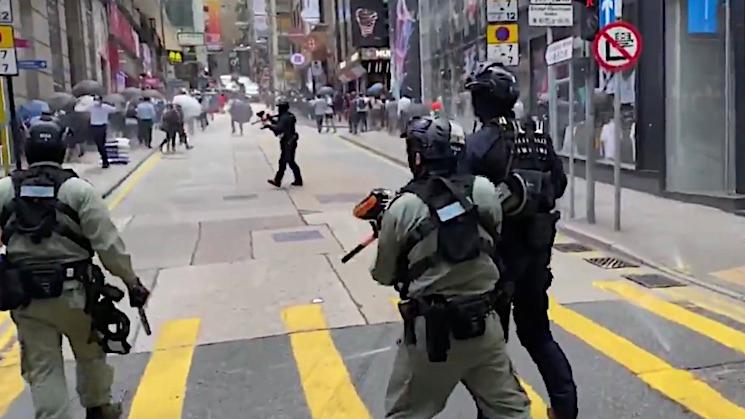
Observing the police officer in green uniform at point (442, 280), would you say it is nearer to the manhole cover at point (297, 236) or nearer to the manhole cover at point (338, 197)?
the manhole cover at point (297, 236)

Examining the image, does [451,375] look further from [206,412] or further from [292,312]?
[292,312]

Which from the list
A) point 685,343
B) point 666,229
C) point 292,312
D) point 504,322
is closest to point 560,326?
point 685,343

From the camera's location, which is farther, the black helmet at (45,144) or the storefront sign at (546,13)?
the storefront sign at (546,13)

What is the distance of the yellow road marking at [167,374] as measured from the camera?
5176 mm

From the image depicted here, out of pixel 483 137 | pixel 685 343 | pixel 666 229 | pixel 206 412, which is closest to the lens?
pixel 483 137

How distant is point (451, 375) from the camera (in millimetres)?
3430

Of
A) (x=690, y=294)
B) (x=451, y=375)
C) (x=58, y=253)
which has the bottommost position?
(x=690, y=294)

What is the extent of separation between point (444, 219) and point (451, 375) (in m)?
0.65

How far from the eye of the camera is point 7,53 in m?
11.6

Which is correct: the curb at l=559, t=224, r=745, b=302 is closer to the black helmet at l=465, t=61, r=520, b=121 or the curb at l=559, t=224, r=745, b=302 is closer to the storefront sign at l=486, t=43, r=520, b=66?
the storefront sign at l=486, t=43, r=520, b=66

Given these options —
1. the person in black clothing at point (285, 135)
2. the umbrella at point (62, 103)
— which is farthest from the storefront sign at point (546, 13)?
the umbrella at point (62, 103)

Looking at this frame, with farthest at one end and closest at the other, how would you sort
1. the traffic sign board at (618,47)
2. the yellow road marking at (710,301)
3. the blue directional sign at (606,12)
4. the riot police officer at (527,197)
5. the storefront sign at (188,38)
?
1. the storefront sign at (188,38)
2. the blue directional sign at (606,12)
3. the traffic sign board at (618,47)
4. the yellow road marking at (710,301)
5. the riot police officer at (527,197)

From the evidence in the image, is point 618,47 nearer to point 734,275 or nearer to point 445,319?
point 734,275

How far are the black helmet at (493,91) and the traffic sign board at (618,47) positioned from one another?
6.67 m
